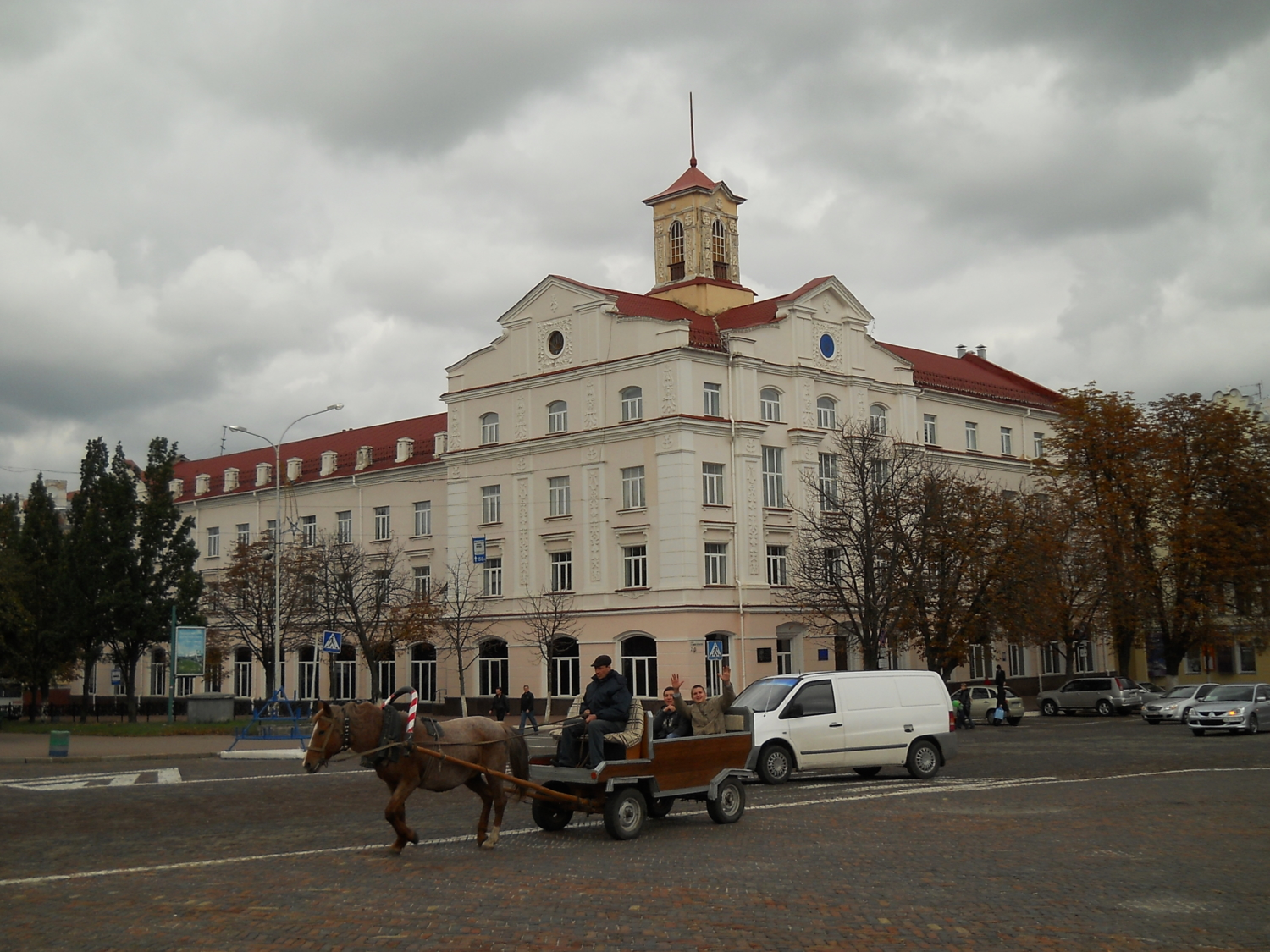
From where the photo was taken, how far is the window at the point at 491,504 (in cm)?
5725

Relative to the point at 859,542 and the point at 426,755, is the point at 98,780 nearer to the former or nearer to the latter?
the point at 426,755

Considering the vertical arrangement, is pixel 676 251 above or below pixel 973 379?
above

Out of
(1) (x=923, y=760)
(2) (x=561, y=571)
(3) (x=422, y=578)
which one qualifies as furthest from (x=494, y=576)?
(1) (x=923, y=760)

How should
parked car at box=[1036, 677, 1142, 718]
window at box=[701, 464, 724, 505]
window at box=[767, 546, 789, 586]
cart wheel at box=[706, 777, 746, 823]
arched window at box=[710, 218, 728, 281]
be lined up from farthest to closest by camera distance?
arched window at box=[710, 218, 728, 281], window at box=[767, 546, 789, 586], parked car at box=[1036, 677, 1142, 718], window at box=[701, 464, 724, 505], cart wheel at box=[706, 777, 746, 823]

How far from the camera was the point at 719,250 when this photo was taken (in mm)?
60344

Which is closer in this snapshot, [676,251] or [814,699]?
[814,699]

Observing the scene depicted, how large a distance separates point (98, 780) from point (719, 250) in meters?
42.0

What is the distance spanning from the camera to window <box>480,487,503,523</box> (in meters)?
57.2

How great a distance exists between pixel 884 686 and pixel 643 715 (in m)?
9.68

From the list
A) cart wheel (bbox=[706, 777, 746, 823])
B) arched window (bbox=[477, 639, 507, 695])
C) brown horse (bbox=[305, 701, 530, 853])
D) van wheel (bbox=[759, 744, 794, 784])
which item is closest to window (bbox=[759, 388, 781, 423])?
arched window (bbox=[477, 639, 507, 695])

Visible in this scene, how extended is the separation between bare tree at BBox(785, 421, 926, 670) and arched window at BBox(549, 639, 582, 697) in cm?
938

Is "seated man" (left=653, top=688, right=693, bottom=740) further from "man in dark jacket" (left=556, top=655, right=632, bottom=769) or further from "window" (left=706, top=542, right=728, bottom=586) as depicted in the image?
"window" (left=706, top=542, right=728, bottom=586)

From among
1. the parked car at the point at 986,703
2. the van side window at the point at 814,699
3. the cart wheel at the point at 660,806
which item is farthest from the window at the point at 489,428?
the cart wheel at the point at 660,806

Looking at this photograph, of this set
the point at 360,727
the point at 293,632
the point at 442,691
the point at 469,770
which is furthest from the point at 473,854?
the point at 293,632
